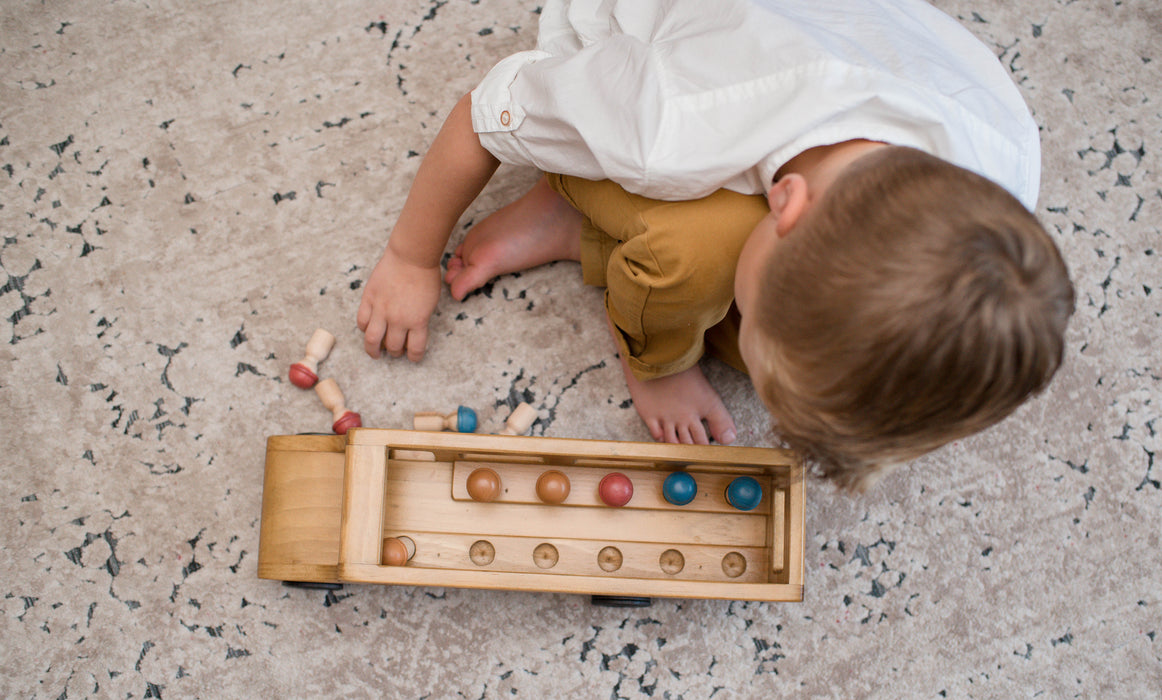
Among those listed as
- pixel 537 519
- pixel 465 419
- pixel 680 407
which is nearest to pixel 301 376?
pixel 465 419

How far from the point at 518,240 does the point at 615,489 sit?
27cm

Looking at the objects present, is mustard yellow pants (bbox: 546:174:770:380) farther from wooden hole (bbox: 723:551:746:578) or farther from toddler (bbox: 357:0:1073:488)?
wooden hole (bbox: 723:551:746:578)

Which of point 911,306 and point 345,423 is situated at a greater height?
point 911,306

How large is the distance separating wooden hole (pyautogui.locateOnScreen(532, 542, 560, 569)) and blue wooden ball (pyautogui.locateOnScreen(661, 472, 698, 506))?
0.12 m

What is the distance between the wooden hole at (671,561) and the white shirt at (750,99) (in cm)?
33

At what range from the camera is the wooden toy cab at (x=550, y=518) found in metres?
0.69

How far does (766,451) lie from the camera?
687 mm

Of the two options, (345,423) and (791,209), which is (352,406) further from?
(791,209)

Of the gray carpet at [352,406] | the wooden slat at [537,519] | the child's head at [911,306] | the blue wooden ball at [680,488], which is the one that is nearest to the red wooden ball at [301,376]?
the gray carpet at [352,406]

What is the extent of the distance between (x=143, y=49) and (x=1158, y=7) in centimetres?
111

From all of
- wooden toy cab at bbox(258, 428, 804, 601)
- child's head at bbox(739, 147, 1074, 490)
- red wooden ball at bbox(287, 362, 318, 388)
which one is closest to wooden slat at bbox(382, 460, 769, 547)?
wooden toy cab at bbox(258, 428, 804, 601)

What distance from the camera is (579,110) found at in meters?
0.57

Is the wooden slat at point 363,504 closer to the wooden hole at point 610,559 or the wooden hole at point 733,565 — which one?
the wooden hole at point 610,559

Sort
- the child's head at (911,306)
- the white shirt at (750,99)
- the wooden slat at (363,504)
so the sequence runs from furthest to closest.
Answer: the wooden slat at (363,504), the white shirt at (750,99), the child's head at (911,306)
